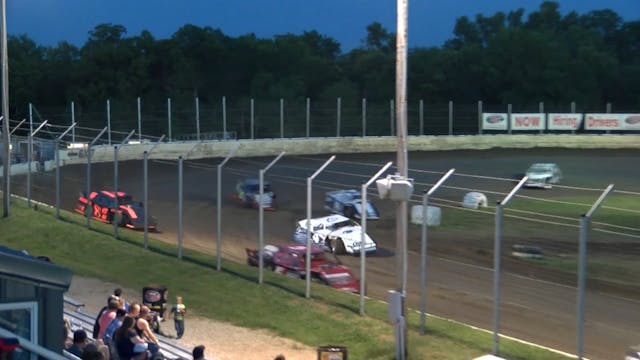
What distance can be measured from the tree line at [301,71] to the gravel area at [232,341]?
53082 millimetres

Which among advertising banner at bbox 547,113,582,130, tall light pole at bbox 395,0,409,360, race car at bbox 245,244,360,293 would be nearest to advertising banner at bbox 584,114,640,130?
advertising banner at bbox 547,113,582,130

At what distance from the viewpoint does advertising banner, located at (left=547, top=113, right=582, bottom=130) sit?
59531 mm

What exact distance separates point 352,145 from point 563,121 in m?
14.2

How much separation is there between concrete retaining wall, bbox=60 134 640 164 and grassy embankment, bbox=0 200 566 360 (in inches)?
788

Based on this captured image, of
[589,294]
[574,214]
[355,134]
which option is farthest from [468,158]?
[589,294]

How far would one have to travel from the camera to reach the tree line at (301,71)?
244ft

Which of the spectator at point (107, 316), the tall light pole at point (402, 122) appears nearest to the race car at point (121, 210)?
the tall light pole at point (402, 122)

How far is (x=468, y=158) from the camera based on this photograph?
52.9 m

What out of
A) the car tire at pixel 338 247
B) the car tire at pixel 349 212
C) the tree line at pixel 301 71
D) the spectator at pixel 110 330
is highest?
the tree line at pixel 301 71

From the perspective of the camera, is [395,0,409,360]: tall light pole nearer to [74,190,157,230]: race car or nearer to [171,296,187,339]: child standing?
[171,296,187,339]: child standing

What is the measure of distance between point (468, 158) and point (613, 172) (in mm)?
8343

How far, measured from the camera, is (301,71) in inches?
3086

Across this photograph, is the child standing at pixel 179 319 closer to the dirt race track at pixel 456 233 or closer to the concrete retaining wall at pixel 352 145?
the dirt race track at pixel 456 233

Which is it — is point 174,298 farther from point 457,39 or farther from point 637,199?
point 457,39
